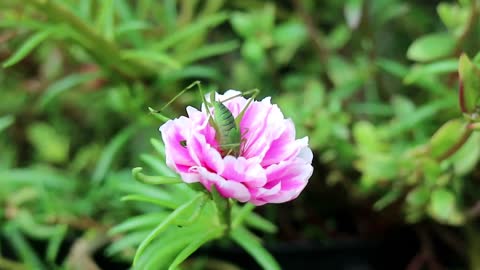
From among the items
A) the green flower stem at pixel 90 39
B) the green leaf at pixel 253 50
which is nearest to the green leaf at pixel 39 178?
the green flower stem at pixel 90 39

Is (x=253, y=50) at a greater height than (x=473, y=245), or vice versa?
(x=253, y=50)

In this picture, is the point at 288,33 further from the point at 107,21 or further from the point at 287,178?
the point at 287,178

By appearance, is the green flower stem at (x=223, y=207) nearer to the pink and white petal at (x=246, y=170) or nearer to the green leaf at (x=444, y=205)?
the pink and white petal at (x=246, y=170)

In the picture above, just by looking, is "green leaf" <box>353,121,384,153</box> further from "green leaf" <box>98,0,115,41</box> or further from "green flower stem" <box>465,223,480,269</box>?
"green leaf" <box>98,0,115,41</box>

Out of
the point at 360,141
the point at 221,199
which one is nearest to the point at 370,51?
the point at 360,141

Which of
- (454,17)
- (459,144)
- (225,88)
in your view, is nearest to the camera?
(459,144)

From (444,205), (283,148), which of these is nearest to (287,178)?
(283,148)

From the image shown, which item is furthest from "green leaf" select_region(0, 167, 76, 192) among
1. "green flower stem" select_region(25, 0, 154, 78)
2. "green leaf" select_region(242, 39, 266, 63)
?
"green leaf" select_region(242, 39, 266, 63)

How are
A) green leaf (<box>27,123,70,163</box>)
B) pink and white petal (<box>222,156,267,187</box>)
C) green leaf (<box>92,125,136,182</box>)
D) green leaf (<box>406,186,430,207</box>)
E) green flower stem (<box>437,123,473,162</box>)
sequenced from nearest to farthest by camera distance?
pink and white petal (<box>222,156,267,187</box>)
green flower stem (<box>437,123,473,162</box>)
green leaf (<box>406,186,430,207</box>)
green leaf (<box>92,125,136,182</box>)
green leaf (<box>27,123,70,163</box>)
